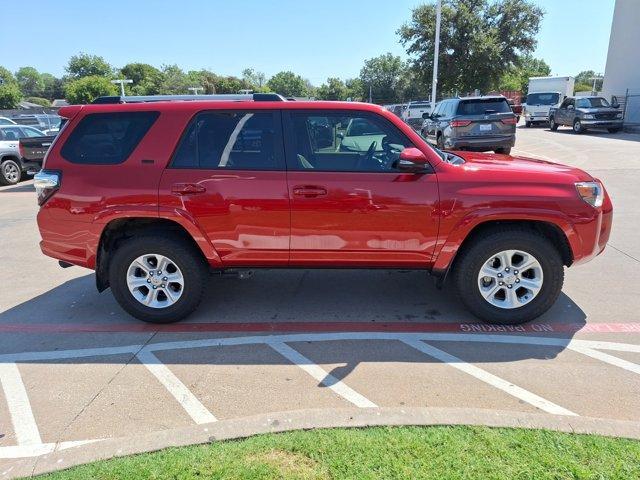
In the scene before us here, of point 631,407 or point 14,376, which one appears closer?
point 631,407

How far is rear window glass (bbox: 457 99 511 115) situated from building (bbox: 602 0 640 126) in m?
16.1

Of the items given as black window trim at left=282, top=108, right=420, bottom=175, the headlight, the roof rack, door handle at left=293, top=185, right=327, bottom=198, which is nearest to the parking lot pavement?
the headlight

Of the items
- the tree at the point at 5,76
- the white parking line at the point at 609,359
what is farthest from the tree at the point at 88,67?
the white parking line at the point at 609,359

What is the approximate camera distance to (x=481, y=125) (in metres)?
12.5

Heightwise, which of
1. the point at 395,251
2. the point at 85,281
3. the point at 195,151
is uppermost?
the point at 195,151

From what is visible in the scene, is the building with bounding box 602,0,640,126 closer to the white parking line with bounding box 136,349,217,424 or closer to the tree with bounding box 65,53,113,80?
the white parking line with bounding box 136,349,217,424

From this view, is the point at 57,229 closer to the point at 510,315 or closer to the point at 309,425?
the point at 309,425

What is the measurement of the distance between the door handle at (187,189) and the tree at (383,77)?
259 feet

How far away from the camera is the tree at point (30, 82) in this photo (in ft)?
429

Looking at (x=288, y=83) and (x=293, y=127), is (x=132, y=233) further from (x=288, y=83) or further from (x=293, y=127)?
(x=288, y=83)

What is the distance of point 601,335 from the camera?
12.5ft

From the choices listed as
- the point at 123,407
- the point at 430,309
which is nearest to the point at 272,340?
the point at 123,407

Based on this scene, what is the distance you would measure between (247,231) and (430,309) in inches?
73.4

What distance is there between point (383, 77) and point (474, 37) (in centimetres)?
5297
